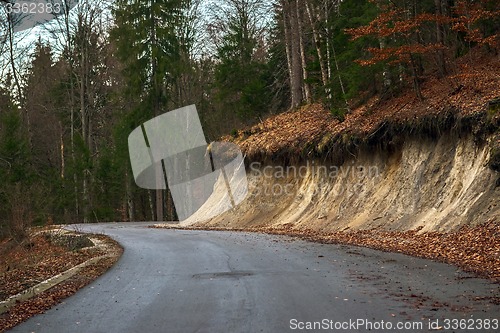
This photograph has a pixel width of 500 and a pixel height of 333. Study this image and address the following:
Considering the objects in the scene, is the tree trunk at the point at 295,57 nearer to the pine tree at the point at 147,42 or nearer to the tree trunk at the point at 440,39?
the pine tree at the point at 147,42

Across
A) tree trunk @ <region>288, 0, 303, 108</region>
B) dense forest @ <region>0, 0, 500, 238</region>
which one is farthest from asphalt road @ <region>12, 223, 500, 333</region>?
tree trunk @ <region>288, 0, 303, 108</region>

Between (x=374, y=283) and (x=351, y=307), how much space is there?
87.4 inches

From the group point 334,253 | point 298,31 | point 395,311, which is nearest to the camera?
point 395,311

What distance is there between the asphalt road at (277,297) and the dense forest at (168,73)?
11.1 metres

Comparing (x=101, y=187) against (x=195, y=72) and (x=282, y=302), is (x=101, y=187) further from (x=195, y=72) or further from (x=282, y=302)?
(x=282, y=302)

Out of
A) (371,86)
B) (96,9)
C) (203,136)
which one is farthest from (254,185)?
(96,9)

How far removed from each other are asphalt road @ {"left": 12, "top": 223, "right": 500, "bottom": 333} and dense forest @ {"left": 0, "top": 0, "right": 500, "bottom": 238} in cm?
1110

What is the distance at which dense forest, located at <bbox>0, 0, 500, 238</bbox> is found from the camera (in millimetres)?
25859

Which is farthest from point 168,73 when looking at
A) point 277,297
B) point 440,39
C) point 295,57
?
point 277,297

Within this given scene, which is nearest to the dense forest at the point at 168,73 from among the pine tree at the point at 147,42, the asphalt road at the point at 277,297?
the pine tree at the point at 147,42

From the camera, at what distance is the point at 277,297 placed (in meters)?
9.59

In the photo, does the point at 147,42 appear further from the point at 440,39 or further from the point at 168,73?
the point at 440,39

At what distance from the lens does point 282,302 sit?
917cm

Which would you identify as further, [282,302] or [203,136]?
[203,136]
